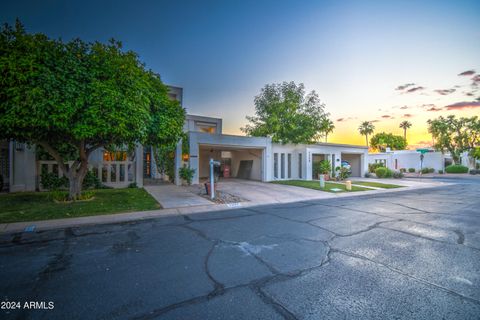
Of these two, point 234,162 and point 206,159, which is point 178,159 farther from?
point 234,162

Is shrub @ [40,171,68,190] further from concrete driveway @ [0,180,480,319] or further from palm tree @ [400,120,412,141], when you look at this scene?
palm tree @ [400,120,412,141]

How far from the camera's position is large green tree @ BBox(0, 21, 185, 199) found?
5949mm

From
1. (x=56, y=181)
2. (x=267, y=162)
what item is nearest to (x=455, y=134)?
(x=267, y=162)

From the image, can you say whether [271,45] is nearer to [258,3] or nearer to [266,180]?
[258,3]

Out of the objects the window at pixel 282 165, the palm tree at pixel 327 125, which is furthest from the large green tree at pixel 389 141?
the window at pixel 282 165

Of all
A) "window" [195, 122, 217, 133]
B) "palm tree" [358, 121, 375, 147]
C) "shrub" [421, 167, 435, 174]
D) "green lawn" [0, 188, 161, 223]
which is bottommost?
"green lawn" [0, 188, 161, 223]

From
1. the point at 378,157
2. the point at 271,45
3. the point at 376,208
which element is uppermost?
the point at 271,45

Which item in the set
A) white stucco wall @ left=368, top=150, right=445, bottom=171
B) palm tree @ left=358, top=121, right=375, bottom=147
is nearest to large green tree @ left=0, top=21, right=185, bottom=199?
white stucco wall @ left=368, top=150, right=445, bottom=171

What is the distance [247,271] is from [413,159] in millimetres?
43611

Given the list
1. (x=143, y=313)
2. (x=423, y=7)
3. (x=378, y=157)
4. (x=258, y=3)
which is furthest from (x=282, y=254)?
(x=378, y=157)

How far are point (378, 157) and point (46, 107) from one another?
1557 inches

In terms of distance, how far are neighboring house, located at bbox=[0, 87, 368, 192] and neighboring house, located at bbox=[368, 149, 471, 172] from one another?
41.9ft

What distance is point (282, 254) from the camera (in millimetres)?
3797

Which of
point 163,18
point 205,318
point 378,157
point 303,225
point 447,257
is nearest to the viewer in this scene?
point 205,318
